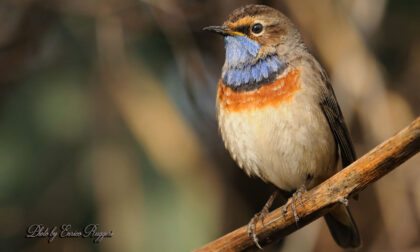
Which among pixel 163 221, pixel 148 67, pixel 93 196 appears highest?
pixel 148 67

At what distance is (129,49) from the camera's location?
5172 millimetres

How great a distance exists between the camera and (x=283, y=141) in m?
3.62

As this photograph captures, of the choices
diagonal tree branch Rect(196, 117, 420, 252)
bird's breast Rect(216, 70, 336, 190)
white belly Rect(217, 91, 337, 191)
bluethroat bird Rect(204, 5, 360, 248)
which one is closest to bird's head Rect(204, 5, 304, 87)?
bluethroat bird Rect(204, 5, 360, 248)

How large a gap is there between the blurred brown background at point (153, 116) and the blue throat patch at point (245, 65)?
3.49 feet

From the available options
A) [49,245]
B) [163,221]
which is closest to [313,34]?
[163,221]

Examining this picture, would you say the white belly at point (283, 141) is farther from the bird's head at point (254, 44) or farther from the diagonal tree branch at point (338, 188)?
the diagonal tree branch at point (338, 188)

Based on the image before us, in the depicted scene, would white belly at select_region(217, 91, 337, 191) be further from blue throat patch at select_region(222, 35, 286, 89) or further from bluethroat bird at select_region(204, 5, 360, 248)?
blue throat patch at select_region(222, 35, 286, 89)

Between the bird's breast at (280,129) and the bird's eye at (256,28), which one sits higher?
the bird's eye at (256,28)

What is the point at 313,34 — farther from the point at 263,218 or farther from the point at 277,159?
the point at 263,218

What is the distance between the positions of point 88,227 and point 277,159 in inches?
63.6

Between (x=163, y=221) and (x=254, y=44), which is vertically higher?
(x=254, y=44)

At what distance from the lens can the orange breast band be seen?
362 cm

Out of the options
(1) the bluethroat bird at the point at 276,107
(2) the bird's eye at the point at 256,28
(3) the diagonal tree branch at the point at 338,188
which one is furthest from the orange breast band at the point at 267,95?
(3) the diagonal tree branch at the point at 338,188

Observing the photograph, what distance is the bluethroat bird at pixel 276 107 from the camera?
11.9 ft
